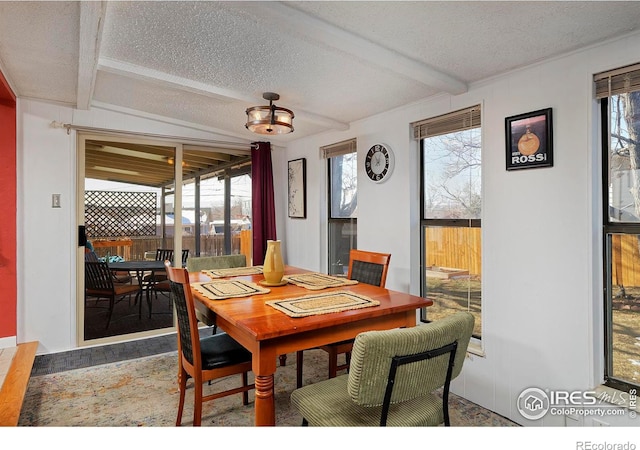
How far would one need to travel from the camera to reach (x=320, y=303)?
6.68ft

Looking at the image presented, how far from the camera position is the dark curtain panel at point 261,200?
4359 mm

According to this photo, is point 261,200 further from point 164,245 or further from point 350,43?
point 350,43

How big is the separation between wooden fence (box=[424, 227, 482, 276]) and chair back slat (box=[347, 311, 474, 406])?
131cm

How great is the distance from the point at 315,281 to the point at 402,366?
1330mm

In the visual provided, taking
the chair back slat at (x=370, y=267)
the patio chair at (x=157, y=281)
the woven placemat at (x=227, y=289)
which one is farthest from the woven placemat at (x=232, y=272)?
the patio chair at (x=157, y=281)

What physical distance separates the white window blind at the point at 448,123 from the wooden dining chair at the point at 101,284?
3008 mm

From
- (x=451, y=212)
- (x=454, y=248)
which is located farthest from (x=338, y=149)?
(x=454, y=248)

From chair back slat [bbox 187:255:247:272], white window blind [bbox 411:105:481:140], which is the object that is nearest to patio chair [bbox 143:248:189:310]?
chair back slat [bbox 187:255:247:272]

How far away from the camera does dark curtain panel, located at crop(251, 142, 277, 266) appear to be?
436 cm

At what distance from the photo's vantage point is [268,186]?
14.5 ft

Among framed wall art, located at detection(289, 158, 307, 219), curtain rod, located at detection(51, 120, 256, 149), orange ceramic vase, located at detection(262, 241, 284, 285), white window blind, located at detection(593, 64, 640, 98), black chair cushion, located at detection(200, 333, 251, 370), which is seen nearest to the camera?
white window blind, located at detection(593, 64, 640, 98)

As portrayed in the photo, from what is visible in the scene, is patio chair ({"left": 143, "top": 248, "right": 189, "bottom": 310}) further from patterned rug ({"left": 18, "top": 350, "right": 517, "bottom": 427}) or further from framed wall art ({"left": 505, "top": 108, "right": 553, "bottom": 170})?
framed wall art ({"left": 505, "top": 108, "right": 553, "bottom": 170})

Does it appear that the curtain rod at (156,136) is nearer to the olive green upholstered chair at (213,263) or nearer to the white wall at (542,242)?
the olive green upholstered chair at (213,263)

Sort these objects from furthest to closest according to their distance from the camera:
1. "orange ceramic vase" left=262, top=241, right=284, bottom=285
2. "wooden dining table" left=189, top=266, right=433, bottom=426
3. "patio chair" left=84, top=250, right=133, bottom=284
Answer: "patio chair" left=84, top=250, right=133, bottom=284, "orange ceramic vase" left=262, top=241, right=284, bottom=285, "wooden dining table" left=189, top=266, right=433, bottom=426
